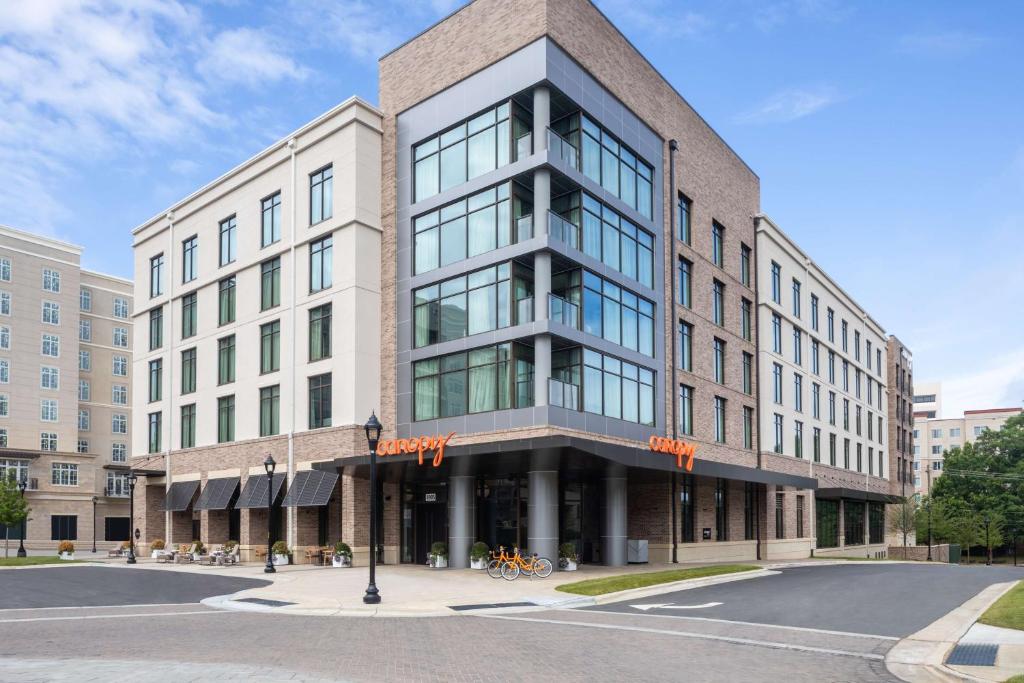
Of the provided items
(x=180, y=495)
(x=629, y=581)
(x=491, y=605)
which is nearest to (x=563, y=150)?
(x=629, y=581)

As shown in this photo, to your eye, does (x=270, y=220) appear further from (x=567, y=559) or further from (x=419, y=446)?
(x=567, y=559)

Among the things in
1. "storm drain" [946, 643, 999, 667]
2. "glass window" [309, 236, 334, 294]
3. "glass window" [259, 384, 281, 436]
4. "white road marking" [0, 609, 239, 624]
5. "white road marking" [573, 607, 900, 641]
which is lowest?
"white road marking" [0, 609, 239, 624]

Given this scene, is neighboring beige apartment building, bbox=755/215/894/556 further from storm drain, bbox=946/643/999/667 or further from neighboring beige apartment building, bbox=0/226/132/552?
neighboring beige apartment building, bbox=0/226/132/552

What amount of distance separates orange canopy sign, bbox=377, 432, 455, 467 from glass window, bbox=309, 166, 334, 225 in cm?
1109

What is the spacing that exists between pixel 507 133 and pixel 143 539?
31.8m

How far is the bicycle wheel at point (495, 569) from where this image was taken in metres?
29.9

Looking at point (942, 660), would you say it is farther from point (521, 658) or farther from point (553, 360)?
point (553, 360)

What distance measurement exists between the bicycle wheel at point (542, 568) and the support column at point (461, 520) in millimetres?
5706

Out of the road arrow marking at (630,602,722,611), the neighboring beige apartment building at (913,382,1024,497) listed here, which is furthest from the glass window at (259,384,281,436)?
the neighboring beige apartment building at (913,382,1024,497)

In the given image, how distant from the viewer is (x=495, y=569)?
30.2 meters

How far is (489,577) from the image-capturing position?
30109 mm

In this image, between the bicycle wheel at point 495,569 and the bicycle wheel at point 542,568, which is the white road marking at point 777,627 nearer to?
the bicycle wheel at point 542,568

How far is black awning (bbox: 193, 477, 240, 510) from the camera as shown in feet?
140

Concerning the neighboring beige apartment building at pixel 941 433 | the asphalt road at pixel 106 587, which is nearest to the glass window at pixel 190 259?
the asphalt road at pixel 106 587
